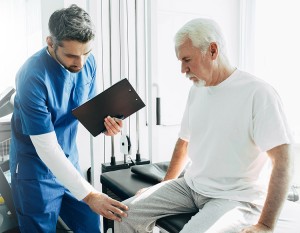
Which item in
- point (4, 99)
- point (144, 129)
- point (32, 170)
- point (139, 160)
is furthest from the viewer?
point (144, 129)

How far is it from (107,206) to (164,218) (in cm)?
25

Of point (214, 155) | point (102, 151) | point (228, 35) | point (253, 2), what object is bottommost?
point (102, 151)

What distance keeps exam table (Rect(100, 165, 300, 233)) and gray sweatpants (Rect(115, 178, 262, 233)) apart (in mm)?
45

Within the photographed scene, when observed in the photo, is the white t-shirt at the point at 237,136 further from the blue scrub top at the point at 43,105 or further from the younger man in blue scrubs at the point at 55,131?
the blue scrub top at the point at 43,105

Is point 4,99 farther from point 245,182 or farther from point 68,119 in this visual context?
point 245,182

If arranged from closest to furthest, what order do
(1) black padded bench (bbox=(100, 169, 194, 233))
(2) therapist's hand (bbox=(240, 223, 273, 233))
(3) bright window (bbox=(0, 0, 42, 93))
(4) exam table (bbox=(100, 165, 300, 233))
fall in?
(2) therapist's hand (bbox=(240, 223, 273, 233))
(4) exam table (bbox=(100, 165, 300, 233))
(1) black padded bench (bbox=(100, 169, 194, 233))
(3) bright window (bbox=(0, 0, 42, 93))

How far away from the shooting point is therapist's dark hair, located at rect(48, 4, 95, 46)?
1169 millimetres

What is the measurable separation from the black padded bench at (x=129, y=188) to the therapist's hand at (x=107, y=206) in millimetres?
168

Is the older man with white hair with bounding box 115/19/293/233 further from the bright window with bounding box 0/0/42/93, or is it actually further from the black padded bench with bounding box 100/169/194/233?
the bright window with bounding box 0/0/42/93

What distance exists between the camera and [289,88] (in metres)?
2.94

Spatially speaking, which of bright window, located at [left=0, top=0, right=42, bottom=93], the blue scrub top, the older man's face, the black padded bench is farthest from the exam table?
bright window, located at [left=0, top=0, right=42, bottom=93]

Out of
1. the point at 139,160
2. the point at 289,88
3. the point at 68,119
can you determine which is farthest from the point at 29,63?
the point at 289,88

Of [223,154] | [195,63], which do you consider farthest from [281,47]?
[223,154]

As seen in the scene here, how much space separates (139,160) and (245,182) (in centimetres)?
115
